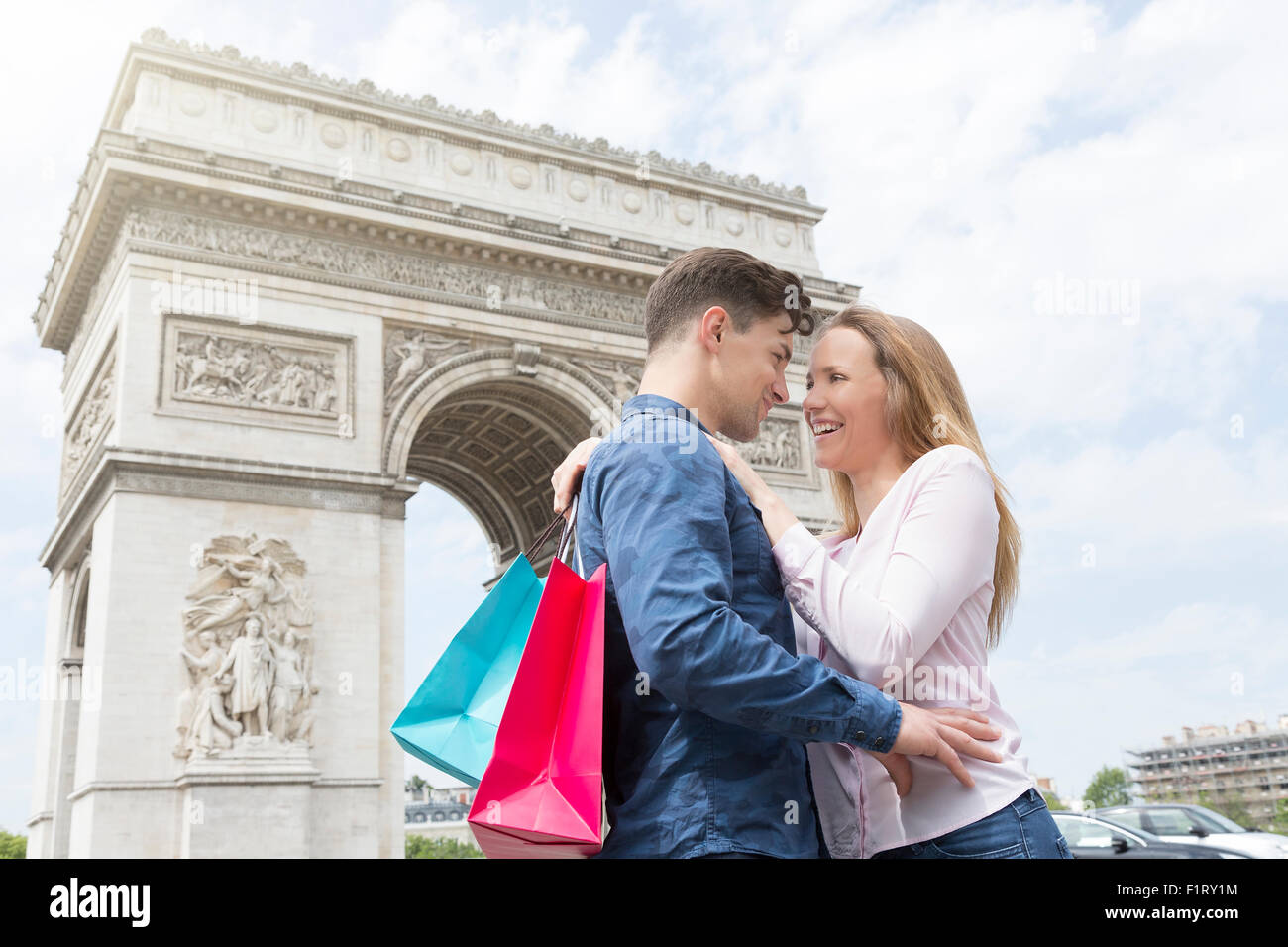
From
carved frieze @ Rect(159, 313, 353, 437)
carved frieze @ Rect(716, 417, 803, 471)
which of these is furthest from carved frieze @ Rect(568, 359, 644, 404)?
carved frieze @ Rect(159, 313, 353, 437)

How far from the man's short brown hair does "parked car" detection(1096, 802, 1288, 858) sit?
30.5 feet

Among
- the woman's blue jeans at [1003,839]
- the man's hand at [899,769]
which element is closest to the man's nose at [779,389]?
the man's hand at [899,769]

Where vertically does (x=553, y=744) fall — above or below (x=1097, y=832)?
above

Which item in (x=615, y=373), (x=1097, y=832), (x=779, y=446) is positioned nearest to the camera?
(x=1097, y=832)

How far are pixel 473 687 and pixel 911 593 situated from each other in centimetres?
77

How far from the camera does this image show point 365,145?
18.2m

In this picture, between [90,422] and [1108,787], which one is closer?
[90,422]

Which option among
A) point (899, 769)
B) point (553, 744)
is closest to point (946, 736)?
point (899, 769)

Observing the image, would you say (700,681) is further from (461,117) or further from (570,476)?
(461,117)

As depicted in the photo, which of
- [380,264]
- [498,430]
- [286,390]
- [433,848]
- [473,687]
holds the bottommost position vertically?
[473,687]

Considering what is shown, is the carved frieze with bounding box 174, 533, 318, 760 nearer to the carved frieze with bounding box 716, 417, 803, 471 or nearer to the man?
the carved frieze with bounding box 716, 417, 803, 471

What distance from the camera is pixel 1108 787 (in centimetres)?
6388

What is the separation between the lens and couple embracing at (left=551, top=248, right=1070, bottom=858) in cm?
172

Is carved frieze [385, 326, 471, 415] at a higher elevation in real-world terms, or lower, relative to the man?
higher
